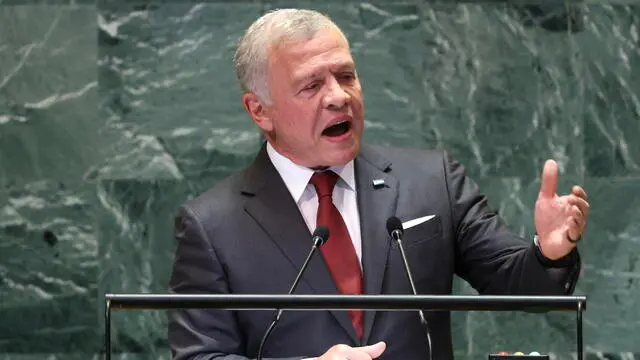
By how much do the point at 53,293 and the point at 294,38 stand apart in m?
1.81

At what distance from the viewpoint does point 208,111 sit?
4.87 m

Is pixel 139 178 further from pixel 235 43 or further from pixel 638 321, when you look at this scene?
pixel 638 321

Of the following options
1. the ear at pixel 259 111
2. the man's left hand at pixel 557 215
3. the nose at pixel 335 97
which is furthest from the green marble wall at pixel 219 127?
the man's left hand at pixel 557 215

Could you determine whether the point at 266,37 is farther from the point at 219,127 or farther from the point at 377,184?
the point at 219,127

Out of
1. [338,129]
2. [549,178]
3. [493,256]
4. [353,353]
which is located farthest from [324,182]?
[353,353]

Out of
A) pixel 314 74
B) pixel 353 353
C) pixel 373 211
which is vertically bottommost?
pixel 373 211

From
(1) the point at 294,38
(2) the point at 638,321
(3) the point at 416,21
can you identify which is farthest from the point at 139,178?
(2) the point at 638,321

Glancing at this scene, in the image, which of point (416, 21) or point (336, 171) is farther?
point (416, 21)

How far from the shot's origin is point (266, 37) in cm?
362

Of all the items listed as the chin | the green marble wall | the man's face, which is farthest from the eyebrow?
the green marble wall

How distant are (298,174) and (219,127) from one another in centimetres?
130

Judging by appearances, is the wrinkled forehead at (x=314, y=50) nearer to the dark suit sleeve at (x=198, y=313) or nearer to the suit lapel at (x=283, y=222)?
the suit lapel at (x=283, y=222)

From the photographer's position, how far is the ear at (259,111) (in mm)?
3699

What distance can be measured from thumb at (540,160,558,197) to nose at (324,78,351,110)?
2.07 feet
